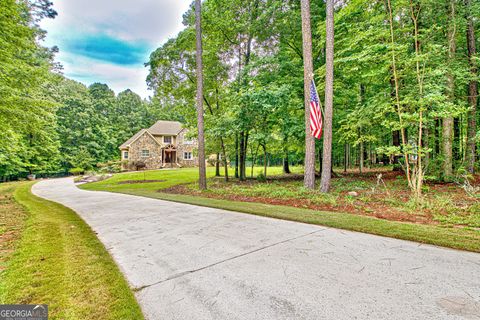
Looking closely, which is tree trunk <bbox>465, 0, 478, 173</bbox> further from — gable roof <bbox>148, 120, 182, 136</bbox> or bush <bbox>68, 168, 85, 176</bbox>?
bush <bbox>68, 168, 85, 176</bbox>

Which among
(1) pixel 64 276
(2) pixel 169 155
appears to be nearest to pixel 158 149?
(2) pixel 169 155

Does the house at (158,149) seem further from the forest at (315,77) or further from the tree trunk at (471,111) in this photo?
the tree trunk at (471,111)

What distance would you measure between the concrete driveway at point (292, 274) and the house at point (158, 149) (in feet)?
81.3

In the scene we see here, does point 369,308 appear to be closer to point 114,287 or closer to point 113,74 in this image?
point 114,287

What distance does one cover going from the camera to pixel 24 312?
1.90m

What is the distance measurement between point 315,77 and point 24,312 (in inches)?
438

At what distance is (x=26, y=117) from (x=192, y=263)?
28.1 ft

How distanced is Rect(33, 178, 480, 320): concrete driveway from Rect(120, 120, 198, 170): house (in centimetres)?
2478

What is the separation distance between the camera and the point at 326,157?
794 centimetres

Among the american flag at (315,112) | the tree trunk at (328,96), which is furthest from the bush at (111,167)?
the american flag at (315,112)

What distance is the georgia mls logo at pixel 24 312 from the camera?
186 centimetres

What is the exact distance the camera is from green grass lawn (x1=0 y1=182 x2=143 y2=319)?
6.49ft

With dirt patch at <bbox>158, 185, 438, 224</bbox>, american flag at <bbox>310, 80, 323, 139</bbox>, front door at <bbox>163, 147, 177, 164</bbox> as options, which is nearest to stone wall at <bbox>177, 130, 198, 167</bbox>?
front door at <bbox>163, 147, 177, 164</bbox>

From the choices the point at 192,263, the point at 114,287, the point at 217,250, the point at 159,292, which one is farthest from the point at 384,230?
the point at 114,287
